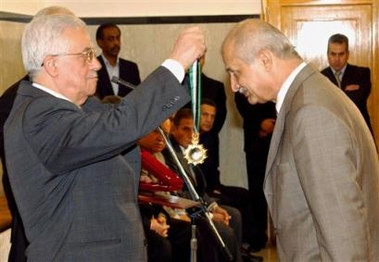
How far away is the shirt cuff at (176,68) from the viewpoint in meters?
1.94

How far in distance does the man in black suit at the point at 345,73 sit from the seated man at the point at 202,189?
1669mm

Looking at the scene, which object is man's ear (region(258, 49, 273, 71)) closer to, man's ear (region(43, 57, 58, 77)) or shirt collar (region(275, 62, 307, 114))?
shirt collar (region(275, 62, 307, 114))

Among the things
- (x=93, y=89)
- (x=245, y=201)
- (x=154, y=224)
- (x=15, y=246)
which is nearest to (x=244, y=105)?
(x=245, y=201)

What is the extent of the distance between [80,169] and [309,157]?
0.66 m

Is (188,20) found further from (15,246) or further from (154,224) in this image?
(15,246)

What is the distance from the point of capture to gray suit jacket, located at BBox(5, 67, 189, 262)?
1.88 m

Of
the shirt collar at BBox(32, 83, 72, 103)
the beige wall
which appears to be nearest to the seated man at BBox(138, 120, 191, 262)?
the shirt collar at BBox(32, 83, 72, 103)

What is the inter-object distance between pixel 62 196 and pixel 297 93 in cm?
74

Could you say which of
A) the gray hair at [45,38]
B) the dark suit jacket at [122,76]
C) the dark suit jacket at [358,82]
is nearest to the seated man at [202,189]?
the dark suit jacket at [122,76]

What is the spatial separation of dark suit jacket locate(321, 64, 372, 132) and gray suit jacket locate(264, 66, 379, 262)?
151 inches

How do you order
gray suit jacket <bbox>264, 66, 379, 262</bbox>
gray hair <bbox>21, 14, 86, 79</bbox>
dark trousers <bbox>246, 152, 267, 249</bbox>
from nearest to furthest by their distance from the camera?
gray suit jacket <bbox>264, 66, 379, 262</bbox>
gray hair <bbox>21, 14, 86, 79</bbox>
dark trousers <bbox>246, 152, 267, 249</bbox>

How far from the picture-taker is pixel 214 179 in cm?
530

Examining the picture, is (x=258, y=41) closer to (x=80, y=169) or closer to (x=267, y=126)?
(x=80, y=169)

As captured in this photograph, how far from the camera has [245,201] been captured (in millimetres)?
5562
